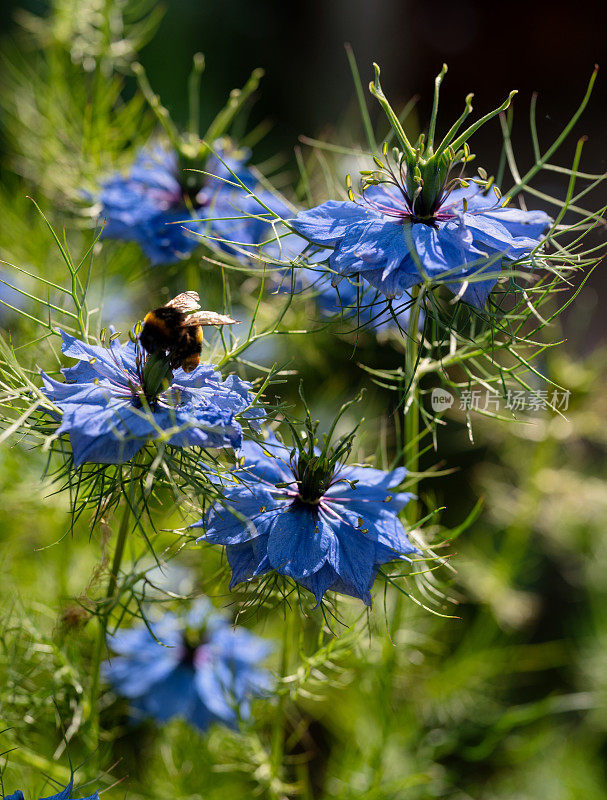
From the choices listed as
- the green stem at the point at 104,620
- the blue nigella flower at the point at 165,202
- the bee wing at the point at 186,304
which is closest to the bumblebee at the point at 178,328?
the bee wing at the point at 186,304

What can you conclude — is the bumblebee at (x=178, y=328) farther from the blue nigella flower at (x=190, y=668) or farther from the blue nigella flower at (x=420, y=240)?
the blue nigella flower at (x=190, y=668)

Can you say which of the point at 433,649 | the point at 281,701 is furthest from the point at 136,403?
the point at 433,649

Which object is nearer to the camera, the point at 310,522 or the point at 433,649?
the point at 310,522

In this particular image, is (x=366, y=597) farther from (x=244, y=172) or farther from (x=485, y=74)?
(x=485, y=74)

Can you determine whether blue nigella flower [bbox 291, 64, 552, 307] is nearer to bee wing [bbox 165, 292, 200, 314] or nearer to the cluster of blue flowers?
bee wing [bbox 165, 292, 200, 314]

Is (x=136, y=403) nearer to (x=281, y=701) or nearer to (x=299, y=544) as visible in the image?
(x=299, y=544)

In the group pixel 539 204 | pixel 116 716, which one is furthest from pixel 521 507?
pixel 539 204
